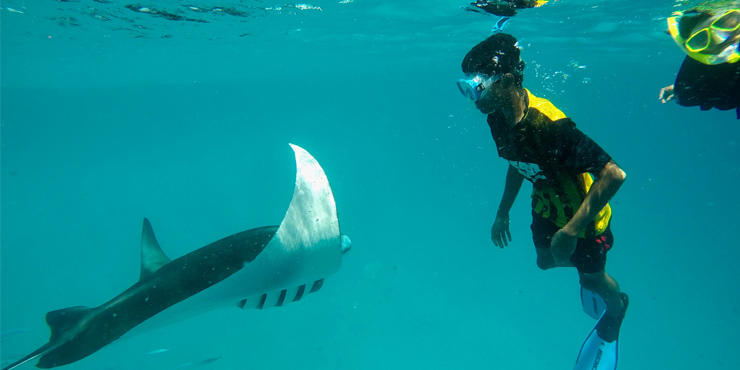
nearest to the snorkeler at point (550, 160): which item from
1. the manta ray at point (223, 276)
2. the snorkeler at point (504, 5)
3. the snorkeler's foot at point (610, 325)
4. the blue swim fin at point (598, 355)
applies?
the snorkeler's foot at point (610, 325)

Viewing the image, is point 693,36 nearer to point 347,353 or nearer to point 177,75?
point 347,353

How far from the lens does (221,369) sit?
13.0m

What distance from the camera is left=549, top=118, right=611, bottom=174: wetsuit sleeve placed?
2443 millimetres

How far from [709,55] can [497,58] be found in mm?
1267

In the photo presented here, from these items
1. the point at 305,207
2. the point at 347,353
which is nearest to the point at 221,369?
the point at 347,353

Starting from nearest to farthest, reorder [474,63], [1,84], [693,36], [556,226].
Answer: [693,36] → [474,63] → [556,226] → [1,84]

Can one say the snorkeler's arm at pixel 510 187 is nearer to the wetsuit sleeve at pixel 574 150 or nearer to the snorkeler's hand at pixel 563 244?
the wetsuit sleeve at pixel 574 150

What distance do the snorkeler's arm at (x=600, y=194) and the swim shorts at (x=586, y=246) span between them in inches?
40.4

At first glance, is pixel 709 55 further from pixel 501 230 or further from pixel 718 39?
pixel 501 230

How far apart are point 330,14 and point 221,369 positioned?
532 inches

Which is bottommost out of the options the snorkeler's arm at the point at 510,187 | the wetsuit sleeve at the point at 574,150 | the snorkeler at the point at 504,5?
the snorkeler's arm at the point at 510,187

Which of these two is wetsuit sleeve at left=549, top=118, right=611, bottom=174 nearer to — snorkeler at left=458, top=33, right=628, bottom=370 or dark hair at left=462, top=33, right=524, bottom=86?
snorkeler at left=458, top=33, right=628, bottom=370

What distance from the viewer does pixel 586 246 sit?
3.38 meters

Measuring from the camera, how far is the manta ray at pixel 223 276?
344 centimetres
